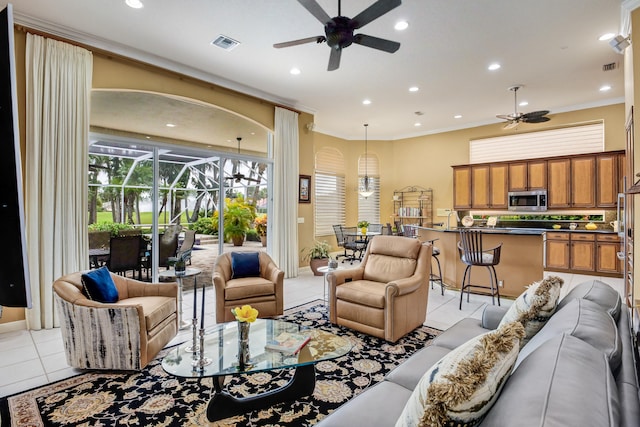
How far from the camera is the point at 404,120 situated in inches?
305

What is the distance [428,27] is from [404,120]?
4.05 metres

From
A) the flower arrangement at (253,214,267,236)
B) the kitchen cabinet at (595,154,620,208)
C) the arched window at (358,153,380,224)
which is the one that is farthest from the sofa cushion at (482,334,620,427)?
the arched window at (358,153,380,224)

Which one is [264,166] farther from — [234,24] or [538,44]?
[538,44]

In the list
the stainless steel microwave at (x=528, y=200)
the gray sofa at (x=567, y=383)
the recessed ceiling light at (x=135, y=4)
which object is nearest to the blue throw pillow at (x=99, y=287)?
the gray sofa at (x=567, y=383)

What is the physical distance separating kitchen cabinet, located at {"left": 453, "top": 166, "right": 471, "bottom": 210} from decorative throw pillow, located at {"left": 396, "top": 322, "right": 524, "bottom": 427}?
24.4 feet

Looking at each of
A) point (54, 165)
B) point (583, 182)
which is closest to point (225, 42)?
point (54, 165)

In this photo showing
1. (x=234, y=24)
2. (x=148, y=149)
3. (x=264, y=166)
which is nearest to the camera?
(x=234, y=24)

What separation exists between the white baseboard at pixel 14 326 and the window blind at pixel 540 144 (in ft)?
28.8

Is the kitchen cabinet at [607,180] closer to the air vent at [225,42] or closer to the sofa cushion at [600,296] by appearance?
the sofa cushion at [600,296]

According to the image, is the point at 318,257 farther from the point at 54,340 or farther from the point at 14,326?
the point at 14,326

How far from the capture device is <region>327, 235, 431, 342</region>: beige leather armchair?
320cm

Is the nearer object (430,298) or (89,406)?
(89,406)

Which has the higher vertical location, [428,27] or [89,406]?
[428,27]

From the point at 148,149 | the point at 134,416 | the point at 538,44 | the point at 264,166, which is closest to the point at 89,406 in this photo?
the point at 134,416
